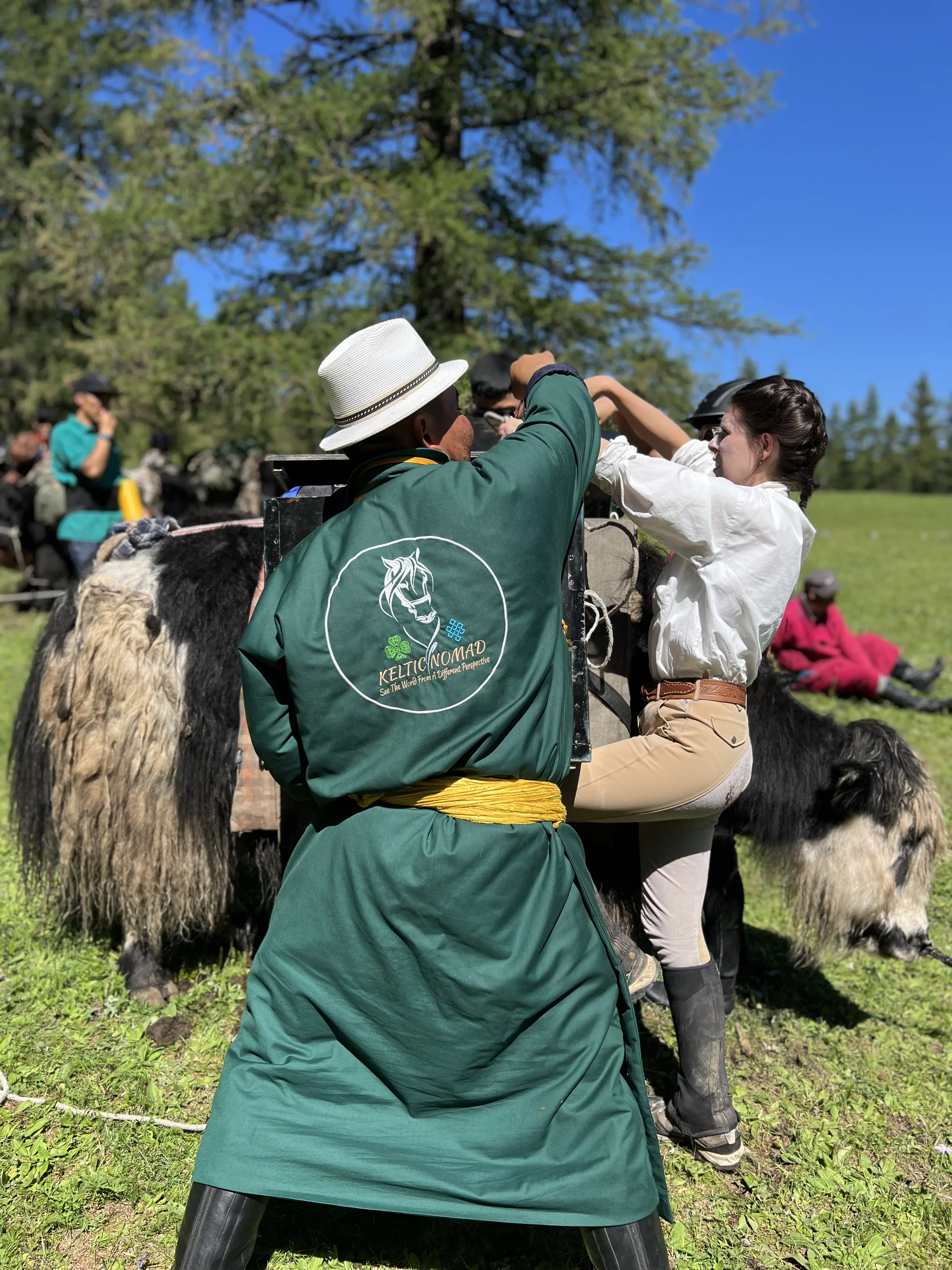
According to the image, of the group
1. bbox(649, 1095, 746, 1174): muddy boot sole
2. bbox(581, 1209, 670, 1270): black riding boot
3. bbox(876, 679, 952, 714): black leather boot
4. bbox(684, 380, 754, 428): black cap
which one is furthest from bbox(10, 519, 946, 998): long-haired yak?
bbox(876, 679, 952, 714): black leather boot

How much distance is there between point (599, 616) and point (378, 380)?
3.01 ft

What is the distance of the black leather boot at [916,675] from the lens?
25.8ft

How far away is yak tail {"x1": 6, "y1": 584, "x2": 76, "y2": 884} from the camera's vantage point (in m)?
3.10

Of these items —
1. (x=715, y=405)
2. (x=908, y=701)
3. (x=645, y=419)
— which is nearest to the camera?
(x=645, y=419)

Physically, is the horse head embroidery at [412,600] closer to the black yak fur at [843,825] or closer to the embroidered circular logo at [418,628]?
the embroidered circular logo at [418,628]

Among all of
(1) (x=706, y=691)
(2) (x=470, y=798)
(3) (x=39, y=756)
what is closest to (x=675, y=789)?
(1) (x=706, y=691)

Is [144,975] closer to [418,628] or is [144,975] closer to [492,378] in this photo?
[418,628]

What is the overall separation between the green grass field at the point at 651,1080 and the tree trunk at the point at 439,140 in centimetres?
552

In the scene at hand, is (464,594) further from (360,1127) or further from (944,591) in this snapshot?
(944,591)

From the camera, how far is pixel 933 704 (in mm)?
7520

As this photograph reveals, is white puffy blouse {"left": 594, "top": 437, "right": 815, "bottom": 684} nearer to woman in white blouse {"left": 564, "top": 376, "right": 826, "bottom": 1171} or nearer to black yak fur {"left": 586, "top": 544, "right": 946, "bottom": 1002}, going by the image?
woman in white blouse {"left": 564, "top": 376, "right": 826, "bottom": 1171}

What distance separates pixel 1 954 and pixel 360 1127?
88.0 inches

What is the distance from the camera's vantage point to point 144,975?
3193mm

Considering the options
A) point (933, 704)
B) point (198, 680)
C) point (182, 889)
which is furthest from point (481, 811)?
point (933, 704)
